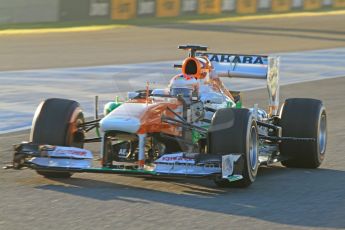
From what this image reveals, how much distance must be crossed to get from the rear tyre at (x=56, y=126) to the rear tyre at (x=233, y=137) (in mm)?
1294

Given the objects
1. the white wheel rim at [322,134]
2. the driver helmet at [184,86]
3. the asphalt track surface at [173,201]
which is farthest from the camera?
the white wheel rim at [322,134]

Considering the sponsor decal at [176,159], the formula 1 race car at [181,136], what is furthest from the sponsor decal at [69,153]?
the sponsor decal at [176,159]

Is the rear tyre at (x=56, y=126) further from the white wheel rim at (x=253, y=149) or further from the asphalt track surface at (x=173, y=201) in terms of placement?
the white wheel rim at (x=253, y=149)

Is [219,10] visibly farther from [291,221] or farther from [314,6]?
[291,221]

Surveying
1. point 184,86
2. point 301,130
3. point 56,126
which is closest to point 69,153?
point 56,126

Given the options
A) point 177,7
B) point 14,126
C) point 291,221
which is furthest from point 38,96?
point 177,7

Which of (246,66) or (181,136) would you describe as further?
(246,66)

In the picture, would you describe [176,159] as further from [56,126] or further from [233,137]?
[56,126]

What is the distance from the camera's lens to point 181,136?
8.54 m

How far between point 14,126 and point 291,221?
20.4 ft

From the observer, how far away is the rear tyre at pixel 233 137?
7980 mm

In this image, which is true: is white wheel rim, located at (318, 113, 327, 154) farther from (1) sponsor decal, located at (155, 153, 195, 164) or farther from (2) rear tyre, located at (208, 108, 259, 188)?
(1) sponsor decal, located at (155, 153, 195, 164)

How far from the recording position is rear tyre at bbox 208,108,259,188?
314 inches

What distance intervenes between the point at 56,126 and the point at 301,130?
2520 millimetres
